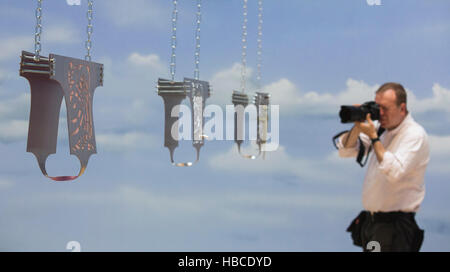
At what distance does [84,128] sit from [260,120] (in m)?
1.66

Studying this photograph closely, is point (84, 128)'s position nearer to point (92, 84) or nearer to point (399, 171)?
point (92, 84)

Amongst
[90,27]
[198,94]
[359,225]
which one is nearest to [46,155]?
[90,27]

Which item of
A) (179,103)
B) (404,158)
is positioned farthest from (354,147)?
(179,103)

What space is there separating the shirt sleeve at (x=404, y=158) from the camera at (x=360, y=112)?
0.78 ft

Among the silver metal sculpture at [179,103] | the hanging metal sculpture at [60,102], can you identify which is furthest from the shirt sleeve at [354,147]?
the hanging metal sculpture at [60,102]

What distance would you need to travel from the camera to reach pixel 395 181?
338cm

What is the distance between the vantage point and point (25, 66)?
11.3 feet

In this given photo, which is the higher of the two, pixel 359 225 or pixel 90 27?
pixel 90 27

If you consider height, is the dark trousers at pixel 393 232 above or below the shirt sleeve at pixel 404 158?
below

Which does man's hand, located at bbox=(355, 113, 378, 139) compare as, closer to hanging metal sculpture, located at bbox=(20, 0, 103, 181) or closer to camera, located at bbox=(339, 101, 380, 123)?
camera, located at bbox=(339, 101, 380, 123)

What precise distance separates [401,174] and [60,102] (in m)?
2.17

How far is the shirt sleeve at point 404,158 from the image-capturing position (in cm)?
331

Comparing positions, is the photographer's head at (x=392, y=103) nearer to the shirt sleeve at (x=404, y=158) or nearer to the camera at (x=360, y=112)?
the camera at (x=360, y=112)

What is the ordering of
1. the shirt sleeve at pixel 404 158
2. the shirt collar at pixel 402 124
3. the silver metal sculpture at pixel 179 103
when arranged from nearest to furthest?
the shirt sleeve at pixel 404 158 → the shirt collar at pixel 402 124 → the silver metal sculpture at pixel 179 103
